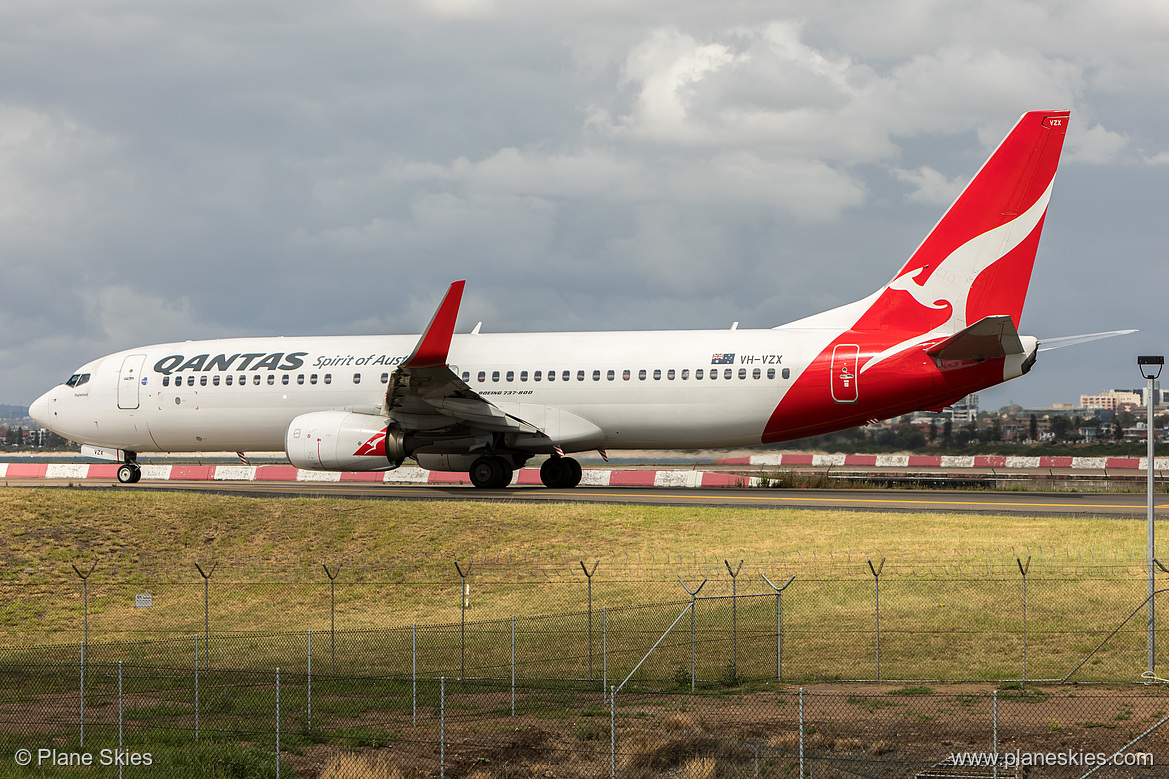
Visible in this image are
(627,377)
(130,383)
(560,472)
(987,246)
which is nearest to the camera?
(987,246)

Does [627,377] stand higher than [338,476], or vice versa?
[627,377]

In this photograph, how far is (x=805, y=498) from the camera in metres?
30.4

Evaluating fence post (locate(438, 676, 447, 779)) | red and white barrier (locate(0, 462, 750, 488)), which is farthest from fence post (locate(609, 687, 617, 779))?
red and white barrier (locate(0, 462, 750, 488))

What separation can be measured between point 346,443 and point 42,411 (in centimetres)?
1294

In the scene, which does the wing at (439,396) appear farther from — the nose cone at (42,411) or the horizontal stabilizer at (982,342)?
the nose cone at (42,411)

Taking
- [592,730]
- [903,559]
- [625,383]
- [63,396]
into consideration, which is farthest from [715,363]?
[63,396]

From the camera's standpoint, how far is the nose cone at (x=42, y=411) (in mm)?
36531

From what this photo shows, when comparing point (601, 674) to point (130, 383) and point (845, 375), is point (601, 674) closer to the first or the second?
point (845, 375)

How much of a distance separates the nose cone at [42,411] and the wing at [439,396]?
520 inches

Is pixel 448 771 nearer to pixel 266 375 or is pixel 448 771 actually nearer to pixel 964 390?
pixel 964 390

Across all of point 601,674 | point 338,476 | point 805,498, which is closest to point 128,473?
point 338,476

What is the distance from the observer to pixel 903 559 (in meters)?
22.1

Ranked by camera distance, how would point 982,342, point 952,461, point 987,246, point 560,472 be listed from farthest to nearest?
1. point 952,461
2. point 560,472
3. point 987,246
4. point 982,342

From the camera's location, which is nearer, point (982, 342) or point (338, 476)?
point (982, 342)
